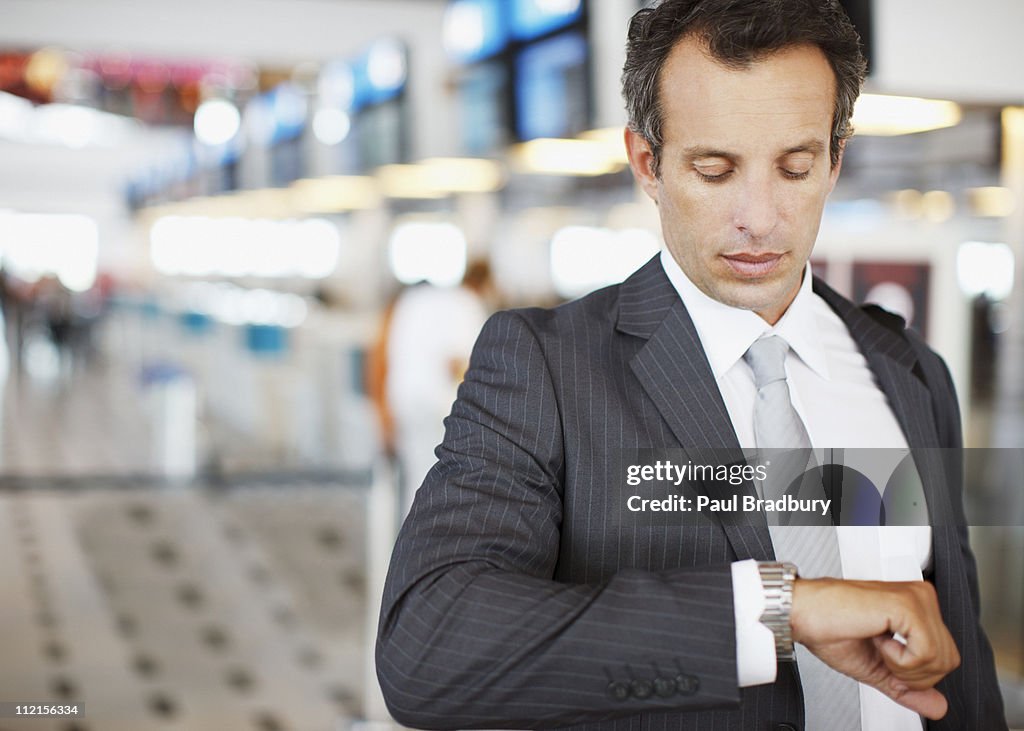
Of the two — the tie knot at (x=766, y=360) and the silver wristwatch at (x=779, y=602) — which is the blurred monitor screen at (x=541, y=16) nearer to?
the tie knot at (x=766, y=360)

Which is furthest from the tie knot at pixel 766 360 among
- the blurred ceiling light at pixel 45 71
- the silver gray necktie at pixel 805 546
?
the blurred ceiling light at pixel 45 71

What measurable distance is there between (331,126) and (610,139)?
5104mm

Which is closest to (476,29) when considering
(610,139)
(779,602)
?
(610,139)

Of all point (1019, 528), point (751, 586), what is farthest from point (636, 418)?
point (1019, 528)

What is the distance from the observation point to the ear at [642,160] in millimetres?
1168

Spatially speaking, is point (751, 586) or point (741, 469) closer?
point (751, 586)

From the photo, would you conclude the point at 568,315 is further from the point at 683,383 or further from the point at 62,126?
the point at 62,126

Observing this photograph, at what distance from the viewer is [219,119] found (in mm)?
14305

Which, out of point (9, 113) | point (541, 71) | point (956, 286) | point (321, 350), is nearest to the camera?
point (956, 286)

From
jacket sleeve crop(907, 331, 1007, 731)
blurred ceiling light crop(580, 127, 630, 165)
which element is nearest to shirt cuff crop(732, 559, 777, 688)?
jacket sleeve crop(907, 331, 1007, 731)

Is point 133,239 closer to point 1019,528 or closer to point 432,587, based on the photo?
point 1019,528

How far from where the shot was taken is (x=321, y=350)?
843 cm

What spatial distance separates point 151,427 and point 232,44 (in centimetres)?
509

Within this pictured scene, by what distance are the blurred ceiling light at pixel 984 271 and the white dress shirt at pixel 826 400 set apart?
7.11 ft
